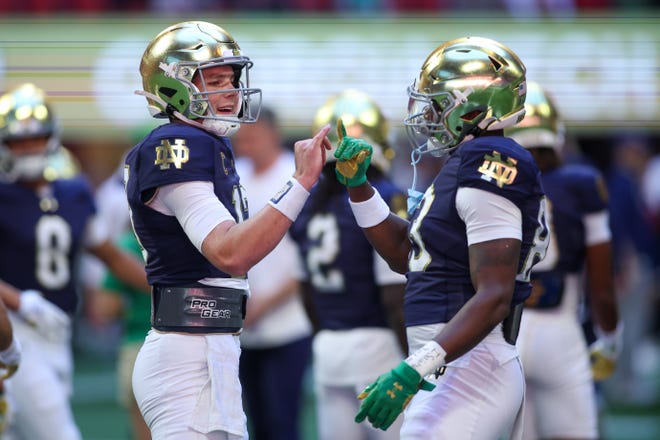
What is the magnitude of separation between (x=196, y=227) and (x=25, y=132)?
7.47 feet

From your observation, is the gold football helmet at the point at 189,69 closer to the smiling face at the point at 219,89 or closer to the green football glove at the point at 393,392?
the smiling face at the point at 219,89

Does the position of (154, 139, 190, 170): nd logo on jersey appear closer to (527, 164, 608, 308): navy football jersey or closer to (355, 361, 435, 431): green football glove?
(355, 361, 435, 431): green football glove

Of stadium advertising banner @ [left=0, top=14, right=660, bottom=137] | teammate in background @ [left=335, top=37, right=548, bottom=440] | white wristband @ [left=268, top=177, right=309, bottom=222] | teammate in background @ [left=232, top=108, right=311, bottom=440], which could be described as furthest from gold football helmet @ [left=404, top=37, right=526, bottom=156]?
stadium advertising banner @ [left=0, top=14, right=660, bottom=137]

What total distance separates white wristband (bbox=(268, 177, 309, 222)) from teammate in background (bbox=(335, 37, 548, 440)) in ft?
0.59

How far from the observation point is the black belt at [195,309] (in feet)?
11.7

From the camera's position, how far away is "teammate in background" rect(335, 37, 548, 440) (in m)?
3.42

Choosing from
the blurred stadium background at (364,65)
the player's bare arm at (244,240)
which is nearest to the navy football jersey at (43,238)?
the player's bare arm at (244,240)

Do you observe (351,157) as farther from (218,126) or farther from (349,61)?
(349,61)

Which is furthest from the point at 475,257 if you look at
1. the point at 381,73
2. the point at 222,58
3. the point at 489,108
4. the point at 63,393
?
the point at 381,73

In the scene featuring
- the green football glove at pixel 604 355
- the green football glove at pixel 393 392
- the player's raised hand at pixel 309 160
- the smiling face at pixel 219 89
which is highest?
the smiling face at pixel 219 89

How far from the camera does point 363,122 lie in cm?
517

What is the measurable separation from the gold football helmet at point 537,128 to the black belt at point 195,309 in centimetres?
198

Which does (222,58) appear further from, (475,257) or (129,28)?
(129,28)

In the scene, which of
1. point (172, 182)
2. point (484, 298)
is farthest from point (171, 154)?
point (484, 298)
